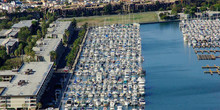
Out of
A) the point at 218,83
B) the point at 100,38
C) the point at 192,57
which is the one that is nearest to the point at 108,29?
the point at 100,38

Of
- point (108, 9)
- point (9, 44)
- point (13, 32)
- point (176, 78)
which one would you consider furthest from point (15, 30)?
point (176, 78)

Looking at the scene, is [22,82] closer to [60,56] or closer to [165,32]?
[60,56]

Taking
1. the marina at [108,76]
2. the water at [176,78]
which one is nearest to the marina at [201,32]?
the water at [176,78]

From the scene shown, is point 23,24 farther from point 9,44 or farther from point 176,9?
point 176,9

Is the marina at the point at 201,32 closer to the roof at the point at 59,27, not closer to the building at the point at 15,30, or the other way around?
the roof at the point at 59,27

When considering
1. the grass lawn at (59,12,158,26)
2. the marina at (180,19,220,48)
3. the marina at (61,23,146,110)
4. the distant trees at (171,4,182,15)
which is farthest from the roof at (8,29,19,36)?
the distant trees at (171,4,182,15)

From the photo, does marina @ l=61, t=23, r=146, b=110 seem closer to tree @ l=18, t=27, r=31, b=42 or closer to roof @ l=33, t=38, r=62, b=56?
roof @ l=33, t=38, r=62, b=56
